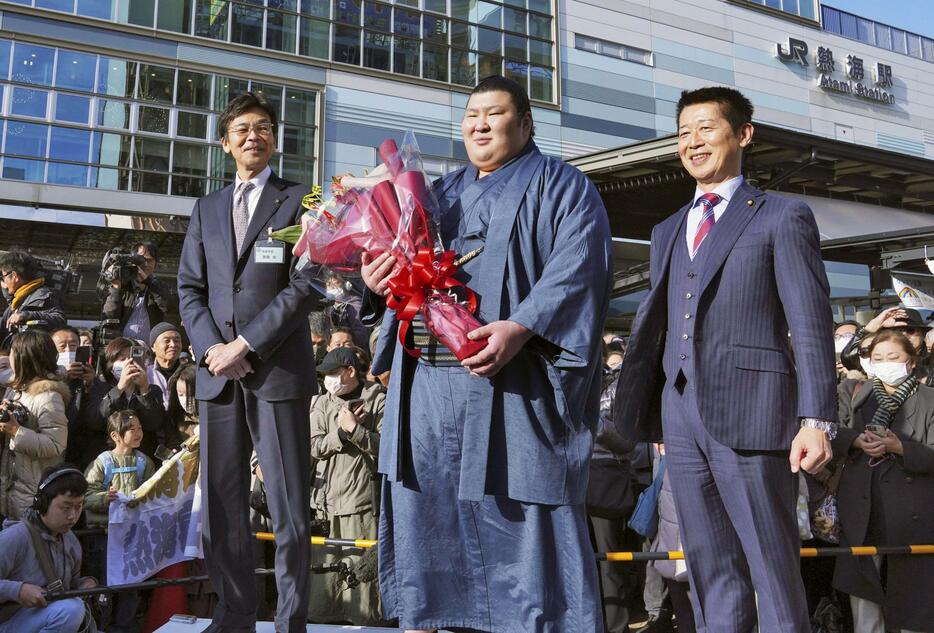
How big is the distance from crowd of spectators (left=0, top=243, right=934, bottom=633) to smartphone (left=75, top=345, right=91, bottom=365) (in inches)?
0.4

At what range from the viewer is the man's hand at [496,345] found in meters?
2.07

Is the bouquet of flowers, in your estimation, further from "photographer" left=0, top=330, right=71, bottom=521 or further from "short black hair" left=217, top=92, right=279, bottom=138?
"photographer" left=0, top=330, right=71, bottom=521

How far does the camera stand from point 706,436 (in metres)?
2.33

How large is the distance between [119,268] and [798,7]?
1016 inches

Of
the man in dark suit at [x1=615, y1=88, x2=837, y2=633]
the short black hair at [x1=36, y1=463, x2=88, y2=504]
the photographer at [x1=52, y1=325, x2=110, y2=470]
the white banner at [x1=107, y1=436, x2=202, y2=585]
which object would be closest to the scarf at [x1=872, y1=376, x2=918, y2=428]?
the man in dark suit at [x1=615, y1=88, x2=837, y2=633]

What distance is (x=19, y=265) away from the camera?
533 centimetres

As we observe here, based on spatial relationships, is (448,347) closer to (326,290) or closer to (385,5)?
(326,290)

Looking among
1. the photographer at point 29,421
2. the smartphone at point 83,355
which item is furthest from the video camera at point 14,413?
the smartphone at point 83,355

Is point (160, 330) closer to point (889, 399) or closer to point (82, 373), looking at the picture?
point (82, 373)

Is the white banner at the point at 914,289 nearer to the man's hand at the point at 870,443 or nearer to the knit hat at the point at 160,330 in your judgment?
the man's hand at the point at 870,443

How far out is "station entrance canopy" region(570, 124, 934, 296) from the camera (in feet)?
29.2

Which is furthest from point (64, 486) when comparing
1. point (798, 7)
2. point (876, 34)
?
point (876, 34)

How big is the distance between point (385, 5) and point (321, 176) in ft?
13.7

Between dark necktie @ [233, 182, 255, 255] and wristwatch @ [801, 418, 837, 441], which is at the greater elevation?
dark necktie @ [233, 182, 255, 255]
